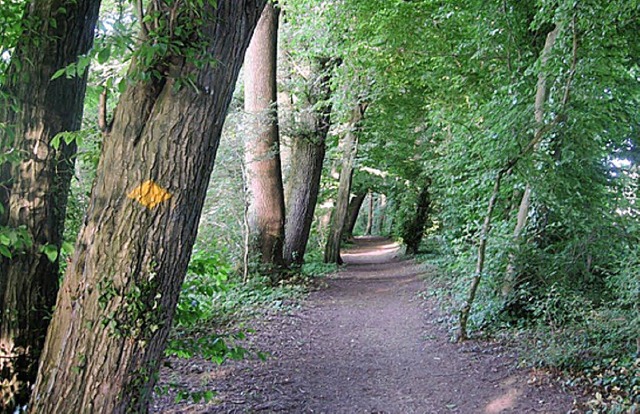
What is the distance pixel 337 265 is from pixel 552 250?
899 centimetres

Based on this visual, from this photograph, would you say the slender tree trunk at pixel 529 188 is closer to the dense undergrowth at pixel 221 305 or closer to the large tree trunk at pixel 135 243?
the dense undergrowth at pixel 221 305

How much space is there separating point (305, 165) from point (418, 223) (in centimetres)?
784

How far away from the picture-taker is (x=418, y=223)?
17578 millimetres

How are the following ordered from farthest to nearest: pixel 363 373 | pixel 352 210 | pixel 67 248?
1. pixel 352 210
2. pixel 363 373
3. pixel 67 248

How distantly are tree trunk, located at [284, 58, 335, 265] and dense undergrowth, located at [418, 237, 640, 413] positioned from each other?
4916 millimetres

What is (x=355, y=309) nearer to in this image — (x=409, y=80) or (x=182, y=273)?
(x=409, y=80)

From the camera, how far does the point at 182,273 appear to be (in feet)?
7.72

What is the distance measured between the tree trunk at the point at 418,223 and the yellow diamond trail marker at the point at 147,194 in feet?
51.2

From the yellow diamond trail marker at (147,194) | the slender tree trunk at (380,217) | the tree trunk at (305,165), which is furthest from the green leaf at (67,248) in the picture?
→ the slender tree trunk at (380,217)

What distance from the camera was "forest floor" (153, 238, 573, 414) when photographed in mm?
4426

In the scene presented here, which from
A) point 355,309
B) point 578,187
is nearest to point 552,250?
point 578,187

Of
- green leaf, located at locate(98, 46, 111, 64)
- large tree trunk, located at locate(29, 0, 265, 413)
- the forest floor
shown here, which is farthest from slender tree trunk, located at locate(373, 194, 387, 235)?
green leaf, located at locate(98, 46, 111, 64)

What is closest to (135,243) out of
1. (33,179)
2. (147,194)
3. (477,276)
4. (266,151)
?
(147,194)

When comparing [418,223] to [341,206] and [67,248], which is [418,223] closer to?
[341,206]
